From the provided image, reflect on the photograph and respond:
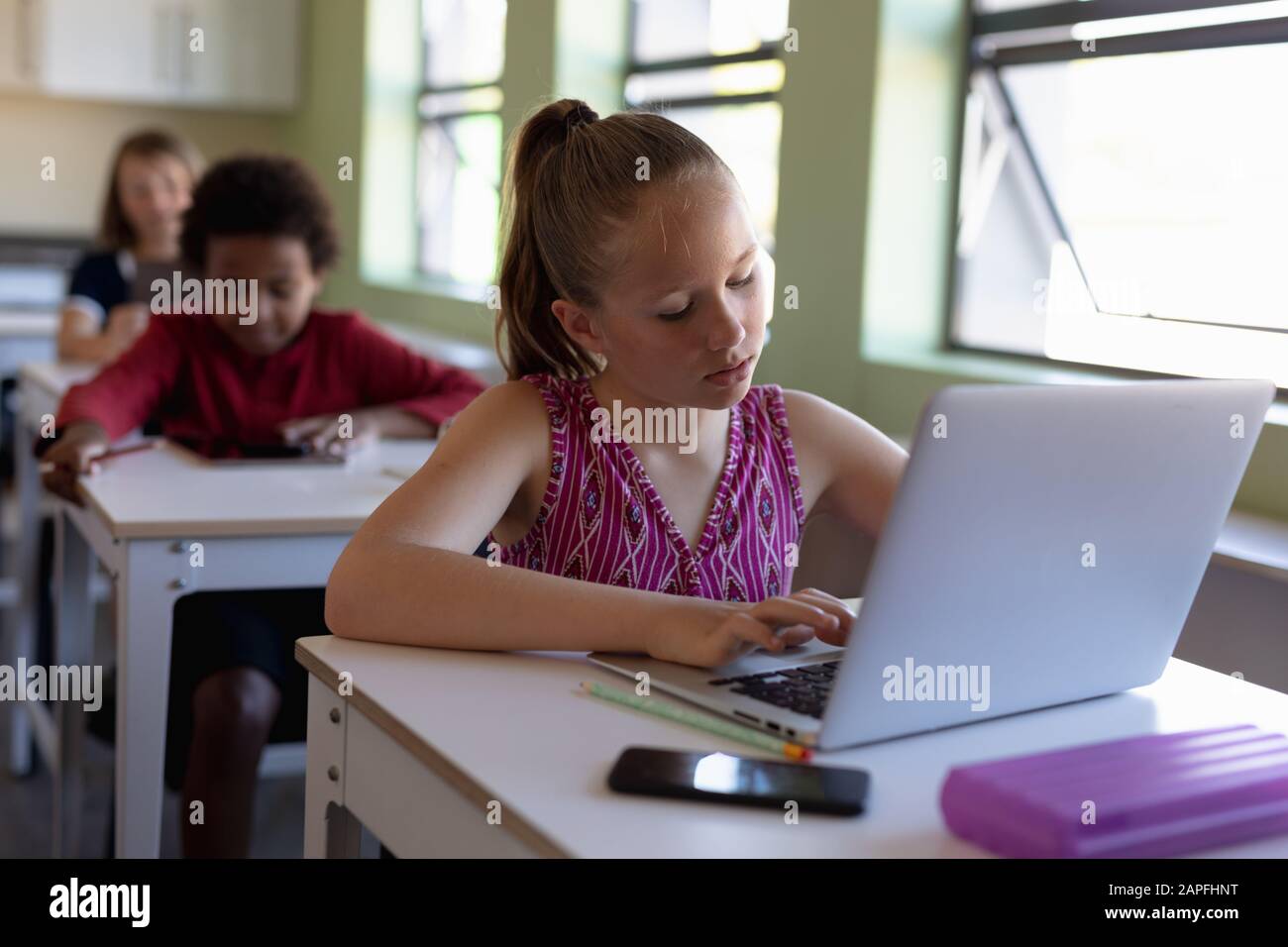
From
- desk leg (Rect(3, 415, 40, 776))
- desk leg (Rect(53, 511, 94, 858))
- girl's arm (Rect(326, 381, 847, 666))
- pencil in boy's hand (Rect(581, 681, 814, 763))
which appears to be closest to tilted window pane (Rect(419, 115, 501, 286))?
desk leg (Rect(3, 415, 40, 776))

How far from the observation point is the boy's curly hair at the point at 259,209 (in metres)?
2.40

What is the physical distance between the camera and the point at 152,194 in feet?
12.2

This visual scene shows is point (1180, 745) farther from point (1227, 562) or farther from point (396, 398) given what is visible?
point (396, 398)

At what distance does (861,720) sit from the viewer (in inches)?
35.5

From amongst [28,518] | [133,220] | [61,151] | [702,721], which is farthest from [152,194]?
[702,721]

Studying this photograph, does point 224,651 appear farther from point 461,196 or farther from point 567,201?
point 461,196

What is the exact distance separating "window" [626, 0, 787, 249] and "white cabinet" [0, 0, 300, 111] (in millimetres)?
2143

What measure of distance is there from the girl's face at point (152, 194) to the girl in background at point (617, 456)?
2499 mm

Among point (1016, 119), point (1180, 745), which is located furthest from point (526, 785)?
point (1016, 119)

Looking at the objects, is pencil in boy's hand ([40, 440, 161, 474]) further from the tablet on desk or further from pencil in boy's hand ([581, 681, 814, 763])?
pencil in boy's hand ([581, 681, 814, 763])

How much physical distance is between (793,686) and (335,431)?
1.49 metres

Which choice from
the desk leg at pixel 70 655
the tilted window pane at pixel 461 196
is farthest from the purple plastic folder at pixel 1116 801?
the tilted window pane at pixel 461 196
